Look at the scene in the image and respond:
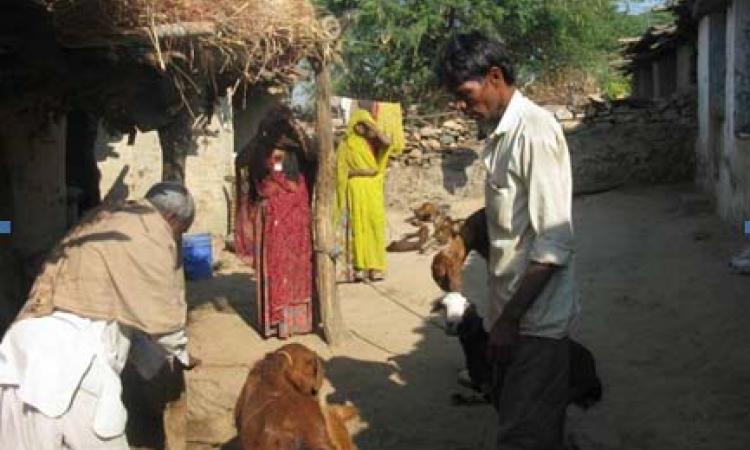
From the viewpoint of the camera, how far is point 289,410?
11.0 ft

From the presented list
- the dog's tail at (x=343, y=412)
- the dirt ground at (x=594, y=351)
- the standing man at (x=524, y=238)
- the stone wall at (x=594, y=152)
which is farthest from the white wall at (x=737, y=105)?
the standing man at (x=524, y=238)

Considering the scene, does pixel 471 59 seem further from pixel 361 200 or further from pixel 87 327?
pixel 361 200

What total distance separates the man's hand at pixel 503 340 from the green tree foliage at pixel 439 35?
49.7 ft

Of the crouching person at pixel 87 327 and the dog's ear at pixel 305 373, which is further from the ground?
the crouching person at pixel 87 327

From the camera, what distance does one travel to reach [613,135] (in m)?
15.8

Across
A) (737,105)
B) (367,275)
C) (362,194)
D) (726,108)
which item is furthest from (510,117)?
(726,108)

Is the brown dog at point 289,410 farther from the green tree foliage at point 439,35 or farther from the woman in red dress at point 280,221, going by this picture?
the green tree foliage at point 439,35

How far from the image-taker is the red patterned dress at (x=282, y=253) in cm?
700

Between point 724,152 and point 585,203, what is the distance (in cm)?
351

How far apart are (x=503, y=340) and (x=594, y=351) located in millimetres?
4166

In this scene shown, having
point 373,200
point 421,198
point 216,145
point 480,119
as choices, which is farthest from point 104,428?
point 421,198

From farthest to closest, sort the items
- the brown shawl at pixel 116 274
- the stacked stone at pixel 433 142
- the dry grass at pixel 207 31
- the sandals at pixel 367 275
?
the stacked stone at pixel 433 142 → the sandals at pixel 367 275 → the dry grass at pixel 207 31 → the brown shawl at pixel 116 274

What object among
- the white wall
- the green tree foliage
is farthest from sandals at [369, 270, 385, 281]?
the green tree foliage

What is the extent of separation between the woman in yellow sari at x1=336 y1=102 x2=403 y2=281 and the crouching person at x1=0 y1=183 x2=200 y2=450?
589 cm
